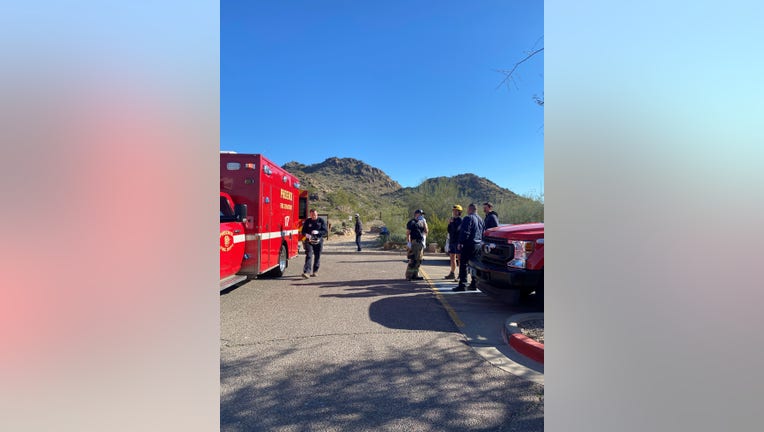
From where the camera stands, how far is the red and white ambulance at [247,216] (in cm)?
572

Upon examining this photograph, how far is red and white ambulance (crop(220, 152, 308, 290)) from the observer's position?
572 centimetres

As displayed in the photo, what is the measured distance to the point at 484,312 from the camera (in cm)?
535

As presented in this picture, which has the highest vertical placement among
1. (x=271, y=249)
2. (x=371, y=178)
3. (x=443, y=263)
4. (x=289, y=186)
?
(x=371, y=178)

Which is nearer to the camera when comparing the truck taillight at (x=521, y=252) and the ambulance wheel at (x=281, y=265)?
the truck taillight at (x=521, y=252)

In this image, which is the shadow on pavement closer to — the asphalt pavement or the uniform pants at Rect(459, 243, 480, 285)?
the asphalt pavement

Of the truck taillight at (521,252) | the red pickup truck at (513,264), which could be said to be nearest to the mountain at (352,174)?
the red pickup truck at (513,264)

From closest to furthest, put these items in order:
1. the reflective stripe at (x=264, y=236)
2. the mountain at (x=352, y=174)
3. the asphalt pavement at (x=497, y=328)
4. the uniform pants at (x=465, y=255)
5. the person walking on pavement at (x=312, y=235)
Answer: the asphalt pavement at (x=497, y=328), the reflective stripe at (x=264, y=236), the uniform pants at (x=465, y=255), the person walking on pavement at (x=312, y=235), the mountain at (x=352, y=174)

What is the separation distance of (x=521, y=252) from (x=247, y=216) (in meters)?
5.08

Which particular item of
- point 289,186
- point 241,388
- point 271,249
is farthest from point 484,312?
point 289,186

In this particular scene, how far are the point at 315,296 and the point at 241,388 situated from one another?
140 inches

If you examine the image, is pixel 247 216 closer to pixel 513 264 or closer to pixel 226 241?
pixel 226 241

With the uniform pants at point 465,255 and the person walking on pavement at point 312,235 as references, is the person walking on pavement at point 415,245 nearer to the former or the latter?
the uniform pants at point 465,255

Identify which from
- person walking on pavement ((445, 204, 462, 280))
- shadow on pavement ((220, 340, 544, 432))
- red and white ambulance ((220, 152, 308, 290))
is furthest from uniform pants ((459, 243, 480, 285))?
red and white ambulance ((220, 152, 308, 290))

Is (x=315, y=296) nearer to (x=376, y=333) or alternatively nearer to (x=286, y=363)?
(x=376, y=333)
